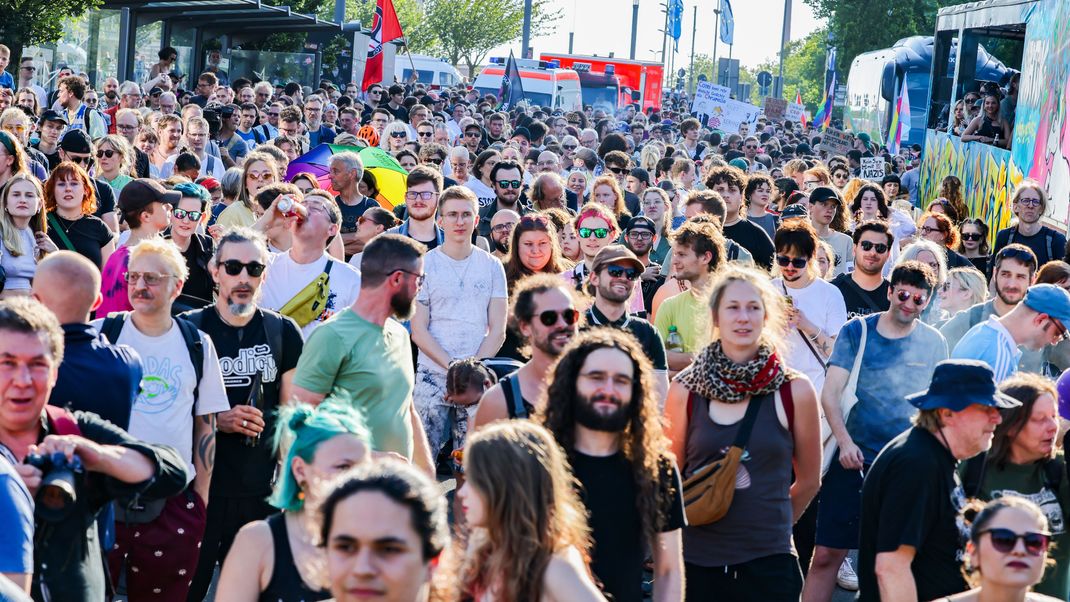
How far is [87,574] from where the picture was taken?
3891mm

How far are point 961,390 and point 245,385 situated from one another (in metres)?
2.79

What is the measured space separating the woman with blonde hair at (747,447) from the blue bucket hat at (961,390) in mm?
493

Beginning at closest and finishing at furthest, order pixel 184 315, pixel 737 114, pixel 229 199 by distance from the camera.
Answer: pixel 184 315 → pixel 229 199 → pixel 737 114

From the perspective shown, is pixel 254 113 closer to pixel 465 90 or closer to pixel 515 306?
pixel 515 306

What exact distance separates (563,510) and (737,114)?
22509 millimetres

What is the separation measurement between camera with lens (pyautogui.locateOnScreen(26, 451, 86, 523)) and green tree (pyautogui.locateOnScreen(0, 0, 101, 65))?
18552mm

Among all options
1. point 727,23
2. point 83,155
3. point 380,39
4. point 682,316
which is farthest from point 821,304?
point 727,23

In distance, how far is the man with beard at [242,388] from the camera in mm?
5648

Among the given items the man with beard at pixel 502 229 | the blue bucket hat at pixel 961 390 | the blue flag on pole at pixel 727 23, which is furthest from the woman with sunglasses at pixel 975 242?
the blue flag on pole at pixel 727 23

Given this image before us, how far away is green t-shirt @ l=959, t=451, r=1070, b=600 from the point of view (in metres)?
4.96

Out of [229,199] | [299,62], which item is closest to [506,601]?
[229,199]

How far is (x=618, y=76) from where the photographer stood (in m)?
54.1

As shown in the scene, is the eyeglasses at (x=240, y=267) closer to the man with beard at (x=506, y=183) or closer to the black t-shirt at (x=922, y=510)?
the black t-shirt at (x=922, y=510)

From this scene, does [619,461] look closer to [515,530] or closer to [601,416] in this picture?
[601,416]
